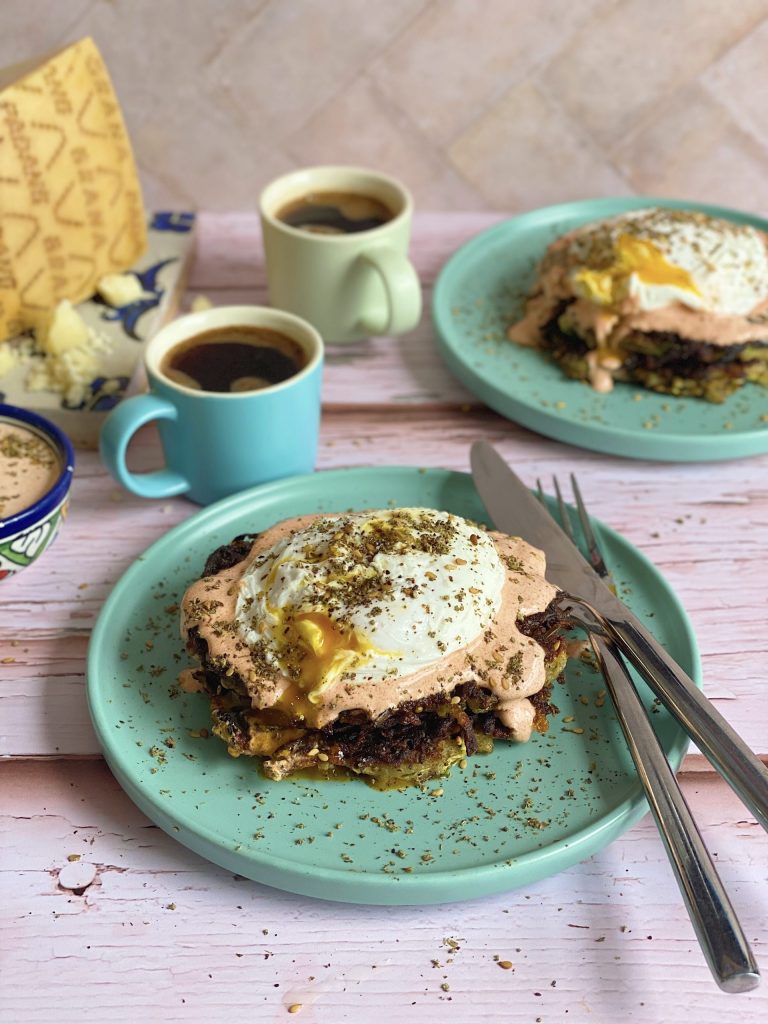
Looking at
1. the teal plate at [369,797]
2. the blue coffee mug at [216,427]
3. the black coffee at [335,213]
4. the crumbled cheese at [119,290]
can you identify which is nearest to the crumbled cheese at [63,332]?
the crumbled cheese at [119,290]

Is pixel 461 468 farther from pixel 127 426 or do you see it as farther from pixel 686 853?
pixel 686 853

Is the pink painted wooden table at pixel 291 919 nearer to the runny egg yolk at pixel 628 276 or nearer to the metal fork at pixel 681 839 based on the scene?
the metal fork at pixel 681 839

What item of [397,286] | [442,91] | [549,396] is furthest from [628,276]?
[442,91]

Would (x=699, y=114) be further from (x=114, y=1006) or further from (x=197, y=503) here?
(x=114, y=1006)

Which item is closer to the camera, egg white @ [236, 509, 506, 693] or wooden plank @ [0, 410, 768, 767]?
egg white @ [236, 509, 506, 693]

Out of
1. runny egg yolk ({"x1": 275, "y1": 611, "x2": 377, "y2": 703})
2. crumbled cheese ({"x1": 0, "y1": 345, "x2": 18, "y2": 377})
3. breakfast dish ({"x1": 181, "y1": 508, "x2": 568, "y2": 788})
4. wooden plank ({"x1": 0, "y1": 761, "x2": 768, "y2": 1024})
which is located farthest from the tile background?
wooden plank ({"x1": 0, "y1": 761, "x2": 768, "y2": 1024})

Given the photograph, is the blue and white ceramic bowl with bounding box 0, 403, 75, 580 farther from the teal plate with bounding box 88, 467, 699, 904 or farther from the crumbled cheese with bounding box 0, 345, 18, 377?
the crumbled cheese with bounding box 0, 345, 18, 377
